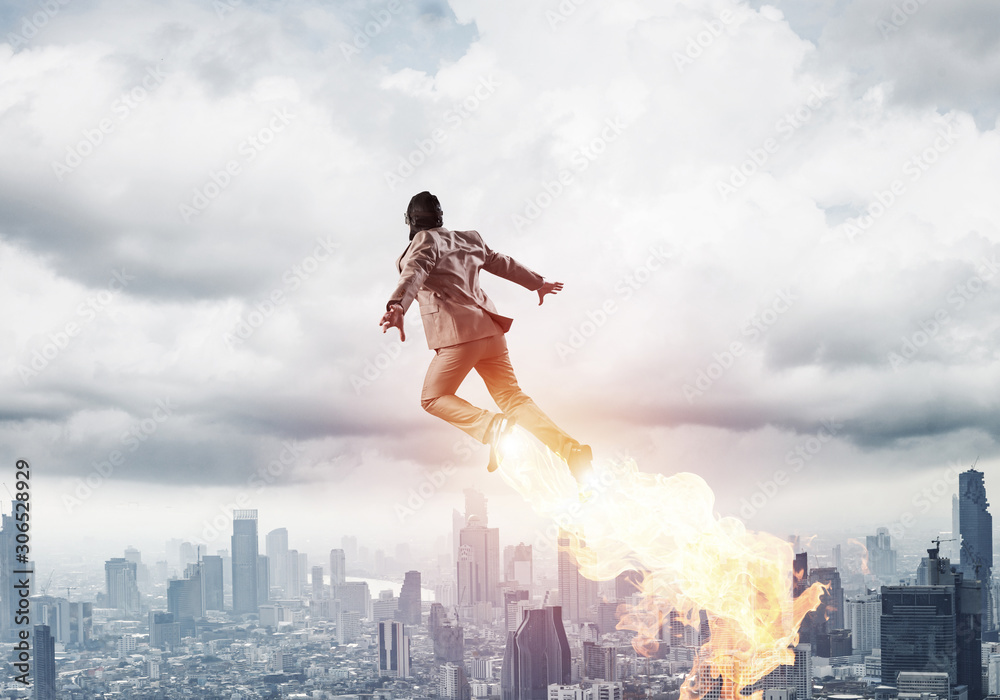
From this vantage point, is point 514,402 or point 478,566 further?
point 478,566

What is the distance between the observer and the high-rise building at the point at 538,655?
46.8 metres

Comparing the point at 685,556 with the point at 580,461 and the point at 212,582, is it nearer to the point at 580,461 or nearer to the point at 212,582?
the point at 580,461

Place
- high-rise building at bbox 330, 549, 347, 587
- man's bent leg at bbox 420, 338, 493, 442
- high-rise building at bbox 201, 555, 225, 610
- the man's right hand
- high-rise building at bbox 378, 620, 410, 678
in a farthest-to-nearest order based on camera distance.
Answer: high-rise building at bbox 330, 549, 347, 587
high-rise building at bbox 201, 555, 225, 610
high-rise building at bbox 378, 620, 410, 678
man's bent leg at bbox 420, 338, 493, 442
the man's right hand

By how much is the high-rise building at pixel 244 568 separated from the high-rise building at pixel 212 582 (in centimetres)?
105

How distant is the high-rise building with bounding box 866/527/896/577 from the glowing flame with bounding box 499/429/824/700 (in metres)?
55.5

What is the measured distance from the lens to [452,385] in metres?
7.48

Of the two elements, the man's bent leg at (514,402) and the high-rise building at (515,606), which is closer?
the man's bent leg at (514,402)

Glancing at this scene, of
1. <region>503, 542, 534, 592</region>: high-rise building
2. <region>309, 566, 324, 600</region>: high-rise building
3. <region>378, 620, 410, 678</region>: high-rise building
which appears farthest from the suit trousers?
<region>309, 566, 324, 600</region>: high-rise building

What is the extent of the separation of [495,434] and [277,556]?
6976 cm

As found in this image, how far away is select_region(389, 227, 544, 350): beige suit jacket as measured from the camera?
7238 millimetres

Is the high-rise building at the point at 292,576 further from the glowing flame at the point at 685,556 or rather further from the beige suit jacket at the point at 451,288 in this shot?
the beige suit jacket at the point at 451,288

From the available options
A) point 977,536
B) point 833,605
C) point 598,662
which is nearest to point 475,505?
point 598,662

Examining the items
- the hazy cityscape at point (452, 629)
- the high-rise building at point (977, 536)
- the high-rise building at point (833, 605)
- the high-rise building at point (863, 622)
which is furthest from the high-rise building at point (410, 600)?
the high-rise building at point (977, 536)

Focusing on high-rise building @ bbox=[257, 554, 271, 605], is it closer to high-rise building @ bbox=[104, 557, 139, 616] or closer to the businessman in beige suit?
high-rise building @ bbox=[104, 557, 139, 616]
